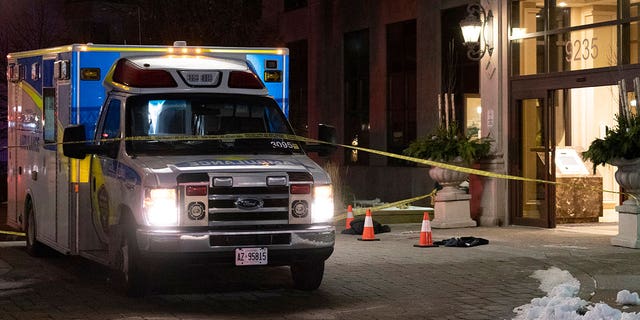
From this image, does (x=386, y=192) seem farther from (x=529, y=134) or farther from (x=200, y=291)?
(x=200, y=291)

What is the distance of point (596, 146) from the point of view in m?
15.9

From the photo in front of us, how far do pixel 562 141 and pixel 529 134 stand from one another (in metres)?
1.97

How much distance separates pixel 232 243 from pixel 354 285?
80.1 inches

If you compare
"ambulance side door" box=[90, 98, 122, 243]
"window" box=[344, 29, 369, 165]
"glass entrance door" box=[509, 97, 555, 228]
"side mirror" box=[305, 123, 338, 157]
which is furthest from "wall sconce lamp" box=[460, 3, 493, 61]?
"ambulance side door" box=[90, 98, 122, 243]

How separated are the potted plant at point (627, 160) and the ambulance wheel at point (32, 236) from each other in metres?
8.04

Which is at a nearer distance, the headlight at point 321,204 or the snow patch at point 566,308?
the snow patch at point 566,308

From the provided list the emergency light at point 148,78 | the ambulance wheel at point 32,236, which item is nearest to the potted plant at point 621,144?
the emergency light at point 148,78

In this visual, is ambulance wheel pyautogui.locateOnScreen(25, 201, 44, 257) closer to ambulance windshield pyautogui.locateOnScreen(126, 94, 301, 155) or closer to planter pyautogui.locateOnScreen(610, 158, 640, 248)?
ambulance windshield pyautogui.locateOnScreen(126, 94, 301, 155)

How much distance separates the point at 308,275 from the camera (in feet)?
38.2

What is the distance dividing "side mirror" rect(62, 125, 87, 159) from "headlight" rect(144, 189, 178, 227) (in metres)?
1.64

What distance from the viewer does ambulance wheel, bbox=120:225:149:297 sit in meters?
10.9

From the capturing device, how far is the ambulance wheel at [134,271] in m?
10.9

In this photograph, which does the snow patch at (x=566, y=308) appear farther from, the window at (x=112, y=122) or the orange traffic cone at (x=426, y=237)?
the window at (x=112, y=122)

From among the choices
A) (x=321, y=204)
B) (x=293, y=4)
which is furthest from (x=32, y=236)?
(x=293, y=4)
